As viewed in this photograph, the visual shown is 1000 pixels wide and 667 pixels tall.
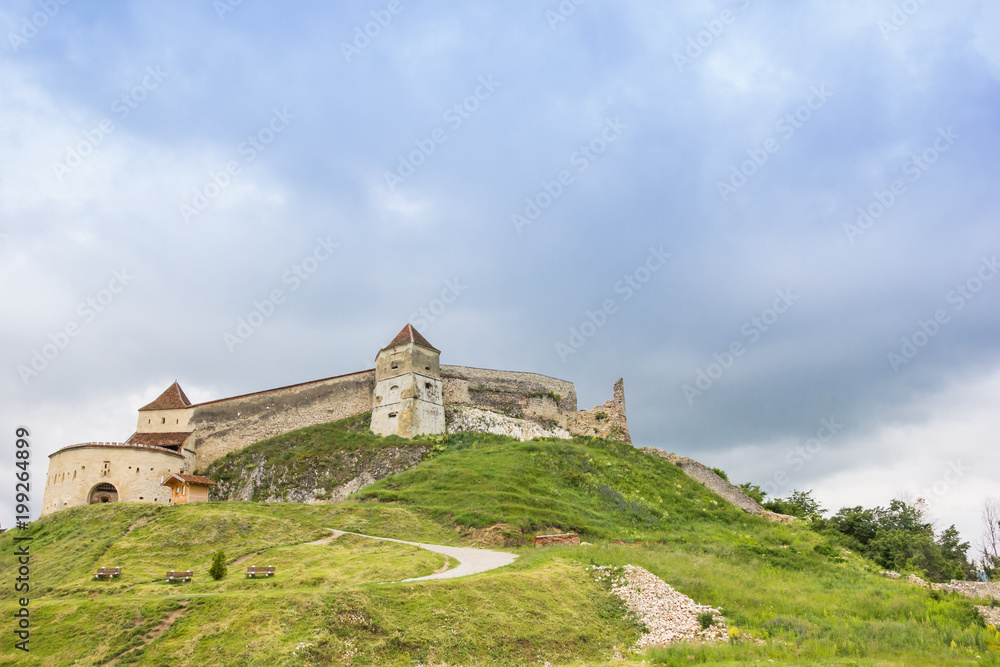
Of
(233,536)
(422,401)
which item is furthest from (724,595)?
(422,401)

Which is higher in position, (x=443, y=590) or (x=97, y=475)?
(x=97, y=475)

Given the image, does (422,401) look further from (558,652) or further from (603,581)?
(558,652)

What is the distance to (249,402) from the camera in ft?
139

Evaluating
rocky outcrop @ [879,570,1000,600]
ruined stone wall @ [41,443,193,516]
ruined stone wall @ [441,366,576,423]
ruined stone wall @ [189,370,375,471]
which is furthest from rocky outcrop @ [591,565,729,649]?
ruined stone wall @ [189,370,375,471]

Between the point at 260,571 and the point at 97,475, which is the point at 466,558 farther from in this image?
the point at 97,475

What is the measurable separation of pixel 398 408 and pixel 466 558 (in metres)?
18.8

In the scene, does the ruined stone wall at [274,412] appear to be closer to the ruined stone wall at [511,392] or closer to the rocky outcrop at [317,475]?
the rocky outcrop at [317,475]

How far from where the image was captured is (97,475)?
32.2m

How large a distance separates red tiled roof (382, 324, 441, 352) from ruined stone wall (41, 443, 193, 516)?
14500 mm

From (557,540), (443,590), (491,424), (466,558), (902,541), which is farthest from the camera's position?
(491,424)

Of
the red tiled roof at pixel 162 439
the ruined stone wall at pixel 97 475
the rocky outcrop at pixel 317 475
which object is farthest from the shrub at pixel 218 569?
the red tiled roof at pixel 162 439

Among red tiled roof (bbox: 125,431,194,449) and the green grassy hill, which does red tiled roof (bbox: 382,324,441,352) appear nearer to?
the green grassy hill

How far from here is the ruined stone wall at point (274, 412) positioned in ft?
136

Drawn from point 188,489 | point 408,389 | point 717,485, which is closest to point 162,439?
point 188,489
